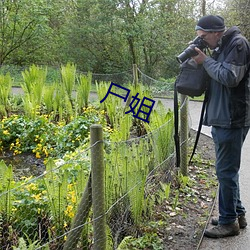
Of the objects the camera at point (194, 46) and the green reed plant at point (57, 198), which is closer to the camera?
the green reed plant at point (57, 198)

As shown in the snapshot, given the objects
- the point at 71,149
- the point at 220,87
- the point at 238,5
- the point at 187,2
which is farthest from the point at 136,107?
the point at 187,2

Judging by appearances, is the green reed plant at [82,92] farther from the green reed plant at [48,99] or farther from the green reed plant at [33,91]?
the green reed plant at [33,91]

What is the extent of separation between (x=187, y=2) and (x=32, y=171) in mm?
14634

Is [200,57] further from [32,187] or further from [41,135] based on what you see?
[41,135]

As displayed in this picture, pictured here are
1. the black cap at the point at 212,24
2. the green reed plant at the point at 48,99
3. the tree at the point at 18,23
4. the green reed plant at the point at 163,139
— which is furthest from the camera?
the tree at the point at 18,23

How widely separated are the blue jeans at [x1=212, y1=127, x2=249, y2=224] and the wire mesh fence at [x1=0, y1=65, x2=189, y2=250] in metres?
0.65

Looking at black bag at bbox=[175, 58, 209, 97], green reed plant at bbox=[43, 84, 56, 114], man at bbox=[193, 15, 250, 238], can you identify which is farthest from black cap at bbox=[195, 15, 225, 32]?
green reed plant at bbox=[43, 84, 56, 114]

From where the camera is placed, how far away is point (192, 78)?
125 inches

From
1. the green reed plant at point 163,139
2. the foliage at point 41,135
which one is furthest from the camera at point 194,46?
the foliage at point 41,135

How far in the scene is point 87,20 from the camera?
16234 millimetres

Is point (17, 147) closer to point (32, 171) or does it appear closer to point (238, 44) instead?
point (32, 171)

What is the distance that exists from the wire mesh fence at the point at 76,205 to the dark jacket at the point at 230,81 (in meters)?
0.82

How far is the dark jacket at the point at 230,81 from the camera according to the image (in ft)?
9.35

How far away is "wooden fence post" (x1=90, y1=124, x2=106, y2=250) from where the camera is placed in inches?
92.5
